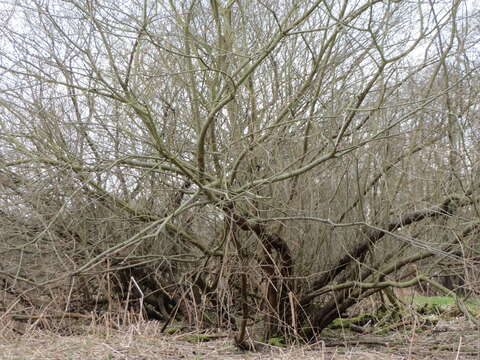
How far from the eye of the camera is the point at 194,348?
4.29m

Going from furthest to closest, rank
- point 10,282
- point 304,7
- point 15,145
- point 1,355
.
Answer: point 10,282 < point 15,145 < point 304,7 < point 1,355

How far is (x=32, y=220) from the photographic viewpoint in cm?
512

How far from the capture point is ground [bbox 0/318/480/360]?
3.80 metres

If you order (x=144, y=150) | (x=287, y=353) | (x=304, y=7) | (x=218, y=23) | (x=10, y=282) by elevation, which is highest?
(x=304, y=7)

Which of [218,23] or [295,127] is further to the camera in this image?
[295,127]

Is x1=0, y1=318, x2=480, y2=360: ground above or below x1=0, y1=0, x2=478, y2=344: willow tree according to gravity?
below

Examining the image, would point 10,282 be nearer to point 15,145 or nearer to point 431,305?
point 15,145

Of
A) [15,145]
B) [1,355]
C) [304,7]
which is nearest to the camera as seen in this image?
[1,355]

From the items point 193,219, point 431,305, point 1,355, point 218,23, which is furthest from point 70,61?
point 431,305

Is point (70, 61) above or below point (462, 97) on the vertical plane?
above

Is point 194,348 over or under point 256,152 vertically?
under

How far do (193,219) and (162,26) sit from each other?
177 centimetres

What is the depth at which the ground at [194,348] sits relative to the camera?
380 cm

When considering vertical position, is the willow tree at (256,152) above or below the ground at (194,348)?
above
